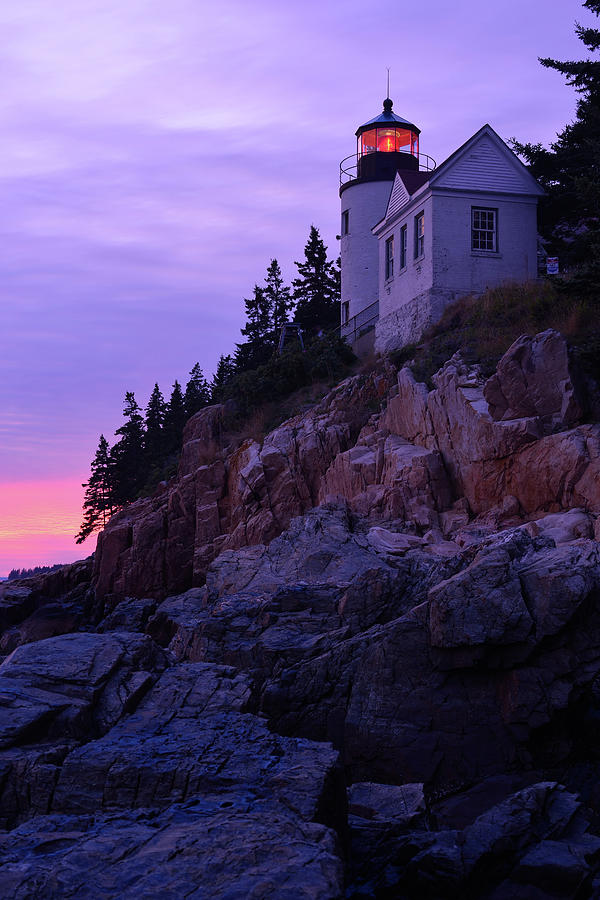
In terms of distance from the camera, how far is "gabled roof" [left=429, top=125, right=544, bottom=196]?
103 ft

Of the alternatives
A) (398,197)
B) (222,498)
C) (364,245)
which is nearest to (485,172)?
(398,197)

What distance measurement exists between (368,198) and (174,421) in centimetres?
2137

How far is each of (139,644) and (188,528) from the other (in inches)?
792

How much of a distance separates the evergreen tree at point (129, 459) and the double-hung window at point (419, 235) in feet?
86.1

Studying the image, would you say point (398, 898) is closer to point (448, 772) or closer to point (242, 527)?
point (448, 772)

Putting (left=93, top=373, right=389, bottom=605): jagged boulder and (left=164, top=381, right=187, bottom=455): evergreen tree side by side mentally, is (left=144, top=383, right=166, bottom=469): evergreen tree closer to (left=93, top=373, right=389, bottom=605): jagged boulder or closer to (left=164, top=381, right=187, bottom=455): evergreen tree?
(left=164, top=381, right=187, bottom=455): evergreen tree

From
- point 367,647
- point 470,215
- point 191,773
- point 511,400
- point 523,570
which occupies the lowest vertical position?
point 191,773

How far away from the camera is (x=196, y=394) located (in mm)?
57250

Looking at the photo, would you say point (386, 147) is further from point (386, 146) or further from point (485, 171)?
point (485, 171)

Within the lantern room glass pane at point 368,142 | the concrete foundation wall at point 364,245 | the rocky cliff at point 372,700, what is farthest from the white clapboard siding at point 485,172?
the lantern room glass pane at point 368,142

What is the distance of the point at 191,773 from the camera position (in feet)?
29.1

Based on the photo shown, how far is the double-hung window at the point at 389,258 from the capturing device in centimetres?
3522

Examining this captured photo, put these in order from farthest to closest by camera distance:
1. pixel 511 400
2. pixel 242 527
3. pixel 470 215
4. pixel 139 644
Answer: pixel 470 215 < pixel 242 527 < pixel 511 400 < pixel 139 644

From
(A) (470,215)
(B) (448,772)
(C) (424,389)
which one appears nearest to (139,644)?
(B) (448,772)
